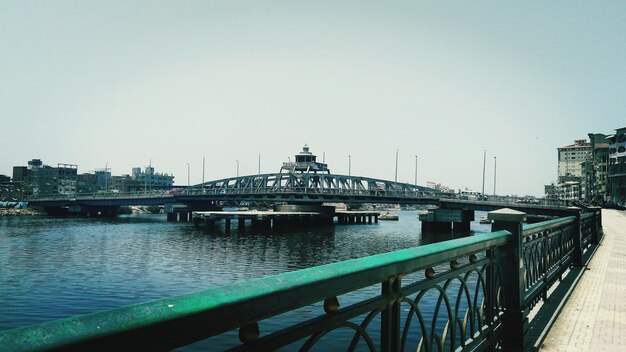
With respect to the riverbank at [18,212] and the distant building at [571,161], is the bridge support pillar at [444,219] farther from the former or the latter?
the distant building at [571,161]

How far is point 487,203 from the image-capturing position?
226 ft

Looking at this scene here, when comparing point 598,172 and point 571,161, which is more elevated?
point 571,161

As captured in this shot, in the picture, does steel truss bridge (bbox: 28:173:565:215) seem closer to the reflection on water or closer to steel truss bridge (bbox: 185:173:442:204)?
steel truss bridge (bbox: 185:173:442:204)

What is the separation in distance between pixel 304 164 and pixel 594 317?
123244 millimetres

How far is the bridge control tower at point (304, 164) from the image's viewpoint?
130625 millimetres

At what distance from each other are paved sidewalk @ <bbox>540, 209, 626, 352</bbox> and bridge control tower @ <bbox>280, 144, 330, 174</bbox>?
385 ft

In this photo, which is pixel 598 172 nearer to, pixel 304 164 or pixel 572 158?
pixel 572 158

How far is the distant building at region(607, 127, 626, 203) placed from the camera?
96.6m

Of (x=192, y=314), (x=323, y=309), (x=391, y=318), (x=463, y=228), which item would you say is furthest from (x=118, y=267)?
(x=463, y=228)

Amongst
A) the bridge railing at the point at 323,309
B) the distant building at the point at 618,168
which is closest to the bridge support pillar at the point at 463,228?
the distant building at the point at 618,168

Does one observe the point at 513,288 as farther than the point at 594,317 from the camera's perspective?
No

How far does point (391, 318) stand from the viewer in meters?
3.21

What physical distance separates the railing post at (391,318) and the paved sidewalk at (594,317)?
13.2 ft

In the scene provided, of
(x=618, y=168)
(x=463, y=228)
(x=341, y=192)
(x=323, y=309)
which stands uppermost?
(x=618, y=168)
